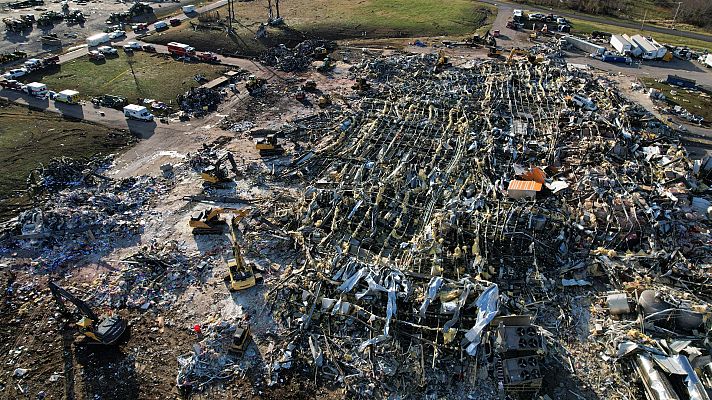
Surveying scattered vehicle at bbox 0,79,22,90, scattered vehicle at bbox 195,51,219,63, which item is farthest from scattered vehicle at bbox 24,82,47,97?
scattered vehicle at bbox 195,51,219,63

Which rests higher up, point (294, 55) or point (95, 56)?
point (294, 55)

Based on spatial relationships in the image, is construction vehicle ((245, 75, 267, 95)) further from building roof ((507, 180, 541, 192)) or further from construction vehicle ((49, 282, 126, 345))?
construction vehicle ((49, 282, 126, 345))

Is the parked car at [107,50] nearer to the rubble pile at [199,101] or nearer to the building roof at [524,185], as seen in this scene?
the rubble pile at [199,101]

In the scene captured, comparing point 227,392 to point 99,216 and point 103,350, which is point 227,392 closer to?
point 103,350

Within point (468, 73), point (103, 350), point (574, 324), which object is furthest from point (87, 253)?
point (468, 73)

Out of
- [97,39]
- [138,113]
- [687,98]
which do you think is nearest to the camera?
[138,113]

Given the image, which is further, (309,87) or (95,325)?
(309,87)

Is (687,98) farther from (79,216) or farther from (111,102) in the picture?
(111,102)

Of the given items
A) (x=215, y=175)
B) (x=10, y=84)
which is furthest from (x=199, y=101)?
(x=10, y=84)
